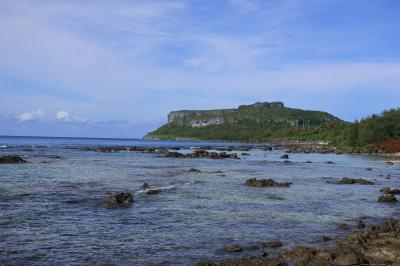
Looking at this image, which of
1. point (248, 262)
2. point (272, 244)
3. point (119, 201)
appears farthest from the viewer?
point (119, 201)

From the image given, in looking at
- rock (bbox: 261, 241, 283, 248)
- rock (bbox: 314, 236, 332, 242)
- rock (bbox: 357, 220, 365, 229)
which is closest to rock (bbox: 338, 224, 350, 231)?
rock (bbox: 357, 220, 365, 229)

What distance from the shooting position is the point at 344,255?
1781 cm

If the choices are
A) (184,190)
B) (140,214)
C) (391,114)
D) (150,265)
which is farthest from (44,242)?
(391,114)

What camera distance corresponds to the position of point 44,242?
20750 millimetres

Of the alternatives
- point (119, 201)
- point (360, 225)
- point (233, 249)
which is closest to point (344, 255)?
point (233, 249)

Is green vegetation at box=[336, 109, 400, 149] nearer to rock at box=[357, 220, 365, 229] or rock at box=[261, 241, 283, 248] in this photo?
rock at box=[357, 220, 365, 229]

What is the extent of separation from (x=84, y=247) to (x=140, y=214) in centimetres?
843

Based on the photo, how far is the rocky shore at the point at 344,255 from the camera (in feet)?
57.3

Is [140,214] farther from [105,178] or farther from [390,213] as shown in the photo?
[105,178]

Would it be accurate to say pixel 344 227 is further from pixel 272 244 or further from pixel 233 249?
pixel 233 249

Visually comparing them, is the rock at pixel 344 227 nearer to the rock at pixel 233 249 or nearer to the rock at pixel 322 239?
the rock at pixel 322 239

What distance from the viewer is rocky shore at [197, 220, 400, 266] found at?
17.5 m

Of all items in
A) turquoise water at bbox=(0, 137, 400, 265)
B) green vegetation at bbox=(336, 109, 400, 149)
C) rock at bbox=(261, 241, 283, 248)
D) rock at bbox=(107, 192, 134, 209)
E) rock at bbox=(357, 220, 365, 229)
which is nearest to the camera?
turquoise water at bbox=(0, 137, 400, 265)

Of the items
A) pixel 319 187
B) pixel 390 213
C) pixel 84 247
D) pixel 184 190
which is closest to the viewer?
pixel 84 247
